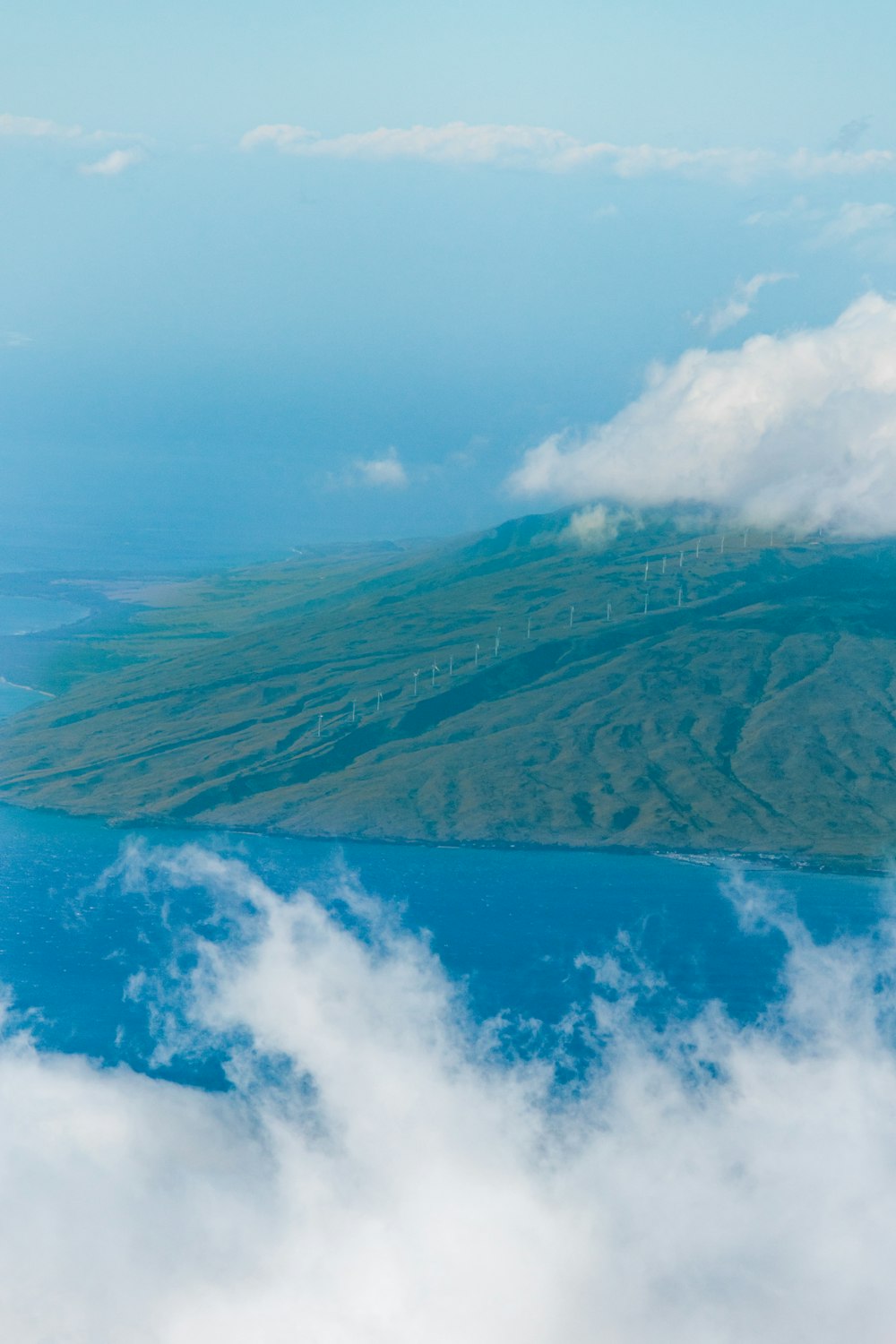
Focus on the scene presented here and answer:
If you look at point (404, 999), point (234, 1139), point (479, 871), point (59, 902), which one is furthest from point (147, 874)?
point (234, 1139)

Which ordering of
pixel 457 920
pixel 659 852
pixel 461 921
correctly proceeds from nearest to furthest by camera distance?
pixel 461 921
pixel 457 920
pixel 659 852

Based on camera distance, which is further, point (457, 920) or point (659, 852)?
point (659, 852)

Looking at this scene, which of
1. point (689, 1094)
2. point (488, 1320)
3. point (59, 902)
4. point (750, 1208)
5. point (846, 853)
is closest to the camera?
point (488, 1320)

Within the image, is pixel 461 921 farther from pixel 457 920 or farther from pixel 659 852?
pixel 659 852

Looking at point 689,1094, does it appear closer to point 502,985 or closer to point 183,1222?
point 502,985

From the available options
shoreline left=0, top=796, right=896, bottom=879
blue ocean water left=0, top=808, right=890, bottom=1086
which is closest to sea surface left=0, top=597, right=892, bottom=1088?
blue ocean water left=0, top=808, right=890, bottom=1086

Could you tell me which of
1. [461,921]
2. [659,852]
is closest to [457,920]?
[461,921]

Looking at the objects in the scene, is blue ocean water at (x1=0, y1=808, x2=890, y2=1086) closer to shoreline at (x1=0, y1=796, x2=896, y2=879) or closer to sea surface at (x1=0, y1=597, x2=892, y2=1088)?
sea surface at (x1=0, y1=597, x2=892, y2=1088)

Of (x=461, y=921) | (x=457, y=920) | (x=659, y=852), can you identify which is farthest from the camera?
(x=659, y=852)

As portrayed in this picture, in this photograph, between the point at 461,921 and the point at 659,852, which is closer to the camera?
the point at 461,921
